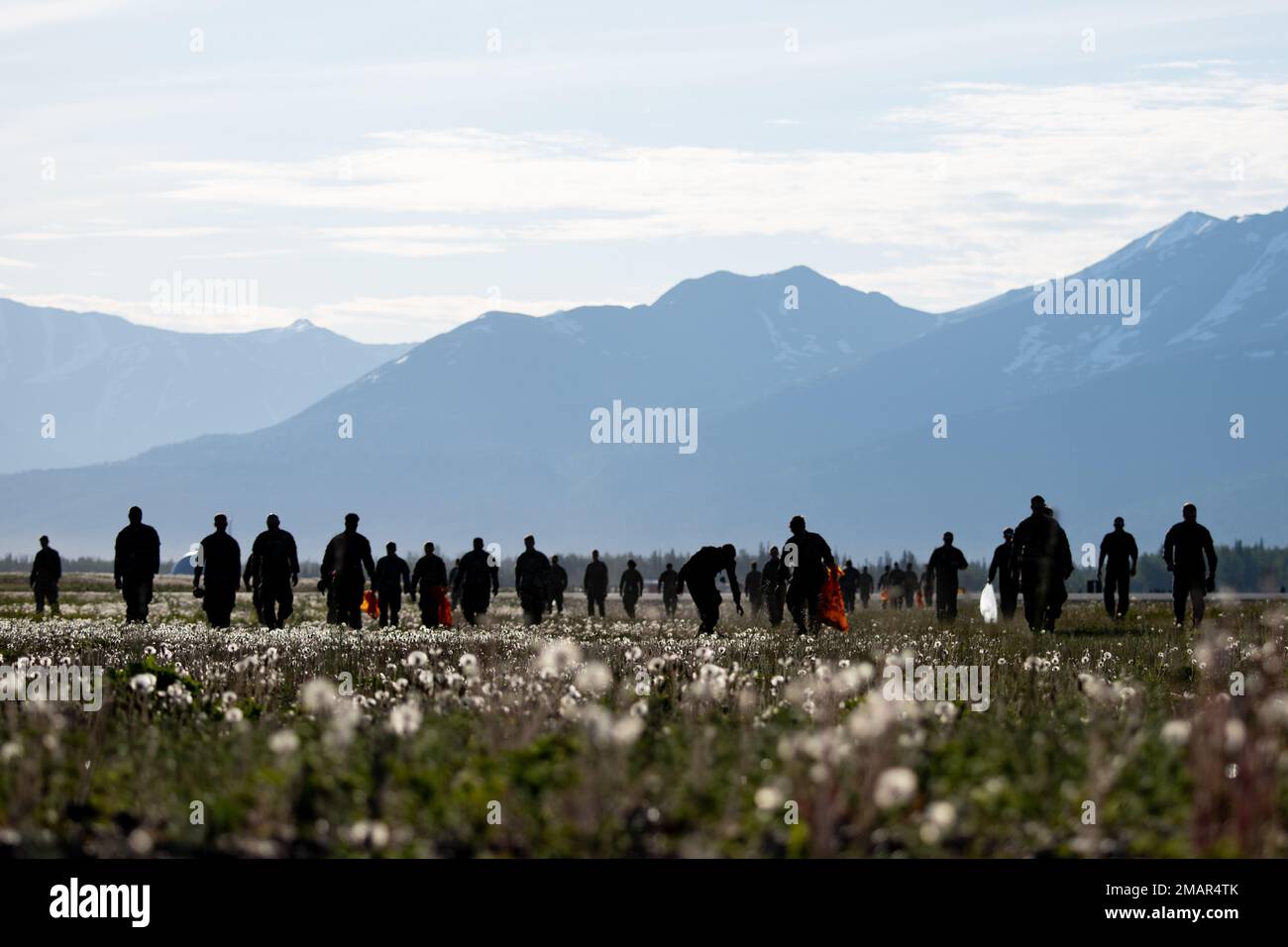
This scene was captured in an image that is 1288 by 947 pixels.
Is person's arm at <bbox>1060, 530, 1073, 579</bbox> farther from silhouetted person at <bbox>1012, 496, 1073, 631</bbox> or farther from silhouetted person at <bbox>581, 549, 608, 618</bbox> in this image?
silhouetted person at <bbox>581, 549, 608, 618</bbox>

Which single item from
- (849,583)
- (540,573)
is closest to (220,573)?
(540,573)

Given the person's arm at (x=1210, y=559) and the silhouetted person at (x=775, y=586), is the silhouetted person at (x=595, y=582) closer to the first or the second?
the silhouetted person at (x=775, y=586)

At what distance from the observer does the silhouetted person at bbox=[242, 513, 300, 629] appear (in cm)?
3122

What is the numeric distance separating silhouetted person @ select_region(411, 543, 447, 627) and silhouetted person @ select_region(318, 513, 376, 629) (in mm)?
2197

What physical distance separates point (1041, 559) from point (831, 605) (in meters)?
3.38

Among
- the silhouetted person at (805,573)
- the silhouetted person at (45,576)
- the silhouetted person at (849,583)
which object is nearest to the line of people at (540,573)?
the silhouetted person at (805,573)

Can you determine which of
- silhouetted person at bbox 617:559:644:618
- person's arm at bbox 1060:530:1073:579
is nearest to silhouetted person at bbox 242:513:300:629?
person's arm at bbox 1060:530:1073:579

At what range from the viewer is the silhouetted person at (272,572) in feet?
102

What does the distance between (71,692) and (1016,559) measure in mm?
17174

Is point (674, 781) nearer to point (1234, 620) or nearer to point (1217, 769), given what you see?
point (1217, 769)

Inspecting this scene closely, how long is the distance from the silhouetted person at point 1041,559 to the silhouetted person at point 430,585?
10201 millimetres

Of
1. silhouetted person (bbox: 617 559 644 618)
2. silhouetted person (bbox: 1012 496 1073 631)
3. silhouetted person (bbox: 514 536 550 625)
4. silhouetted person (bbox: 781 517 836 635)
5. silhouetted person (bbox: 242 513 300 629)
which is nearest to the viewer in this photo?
silhouetted person (bbox: 1012 496 1073 631)
